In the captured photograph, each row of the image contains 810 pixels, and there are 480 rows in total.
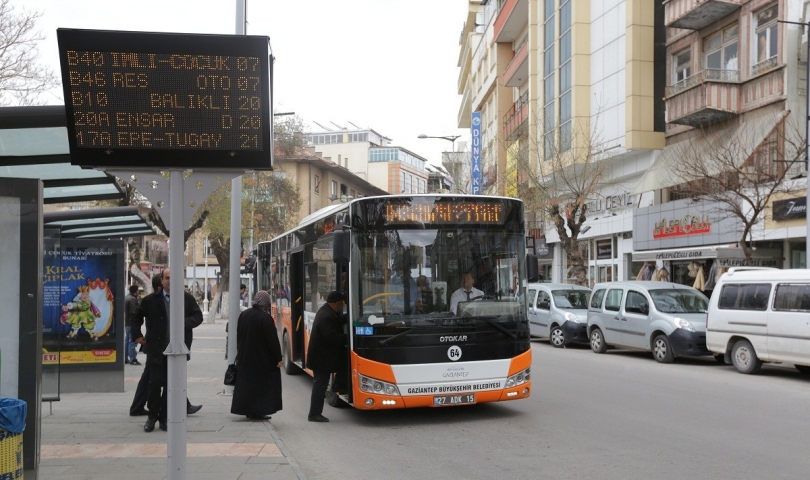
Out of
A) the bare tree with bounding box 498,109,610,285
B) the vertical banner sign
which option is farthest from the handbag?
the vertical banner sign

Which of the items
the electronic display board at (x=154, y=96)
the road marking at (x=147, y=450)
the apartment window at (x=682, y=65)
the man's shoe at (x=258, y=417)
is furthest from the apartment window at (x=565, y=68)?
the electronic display board at (x=154, y=96)

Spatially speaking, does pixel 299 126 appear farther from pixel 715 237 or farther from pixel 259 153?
pixel 259 153

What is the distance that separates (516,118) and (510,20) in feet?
19.3

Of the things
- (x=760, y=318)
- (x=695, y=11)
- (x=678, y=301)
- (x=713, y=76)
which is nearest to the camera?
(x=760, y=318)

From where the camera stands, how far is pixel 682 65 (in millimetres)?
30953

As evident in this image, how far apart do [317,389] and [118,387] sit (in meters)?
4.51

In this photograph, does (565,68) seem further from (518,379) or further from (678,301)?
(518,379)

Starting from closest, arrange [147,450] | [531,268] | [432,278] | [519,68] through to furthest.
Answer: [147,450] → [432,278] → [531,268] → [519,68]

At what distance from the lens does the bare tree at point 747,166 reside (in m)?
21.1

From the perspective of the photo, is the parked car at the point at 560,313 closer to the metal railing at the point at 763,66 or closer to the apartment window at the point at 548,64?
the metal railing at the point at 763,66

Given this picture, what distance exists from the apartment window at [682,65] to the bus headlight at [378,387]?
23748mm

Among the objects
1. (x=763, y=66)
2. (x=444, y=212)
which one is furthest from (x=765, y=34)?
(x=444, y=212)

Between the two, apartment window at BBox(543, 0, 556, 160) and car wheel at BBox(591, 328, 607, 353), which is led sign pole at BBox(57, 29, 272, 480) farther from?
apartment window at BBox(543, 0, 556, 160)

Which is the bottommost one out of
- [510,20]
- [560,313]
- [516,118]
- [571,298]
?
[560,313]
